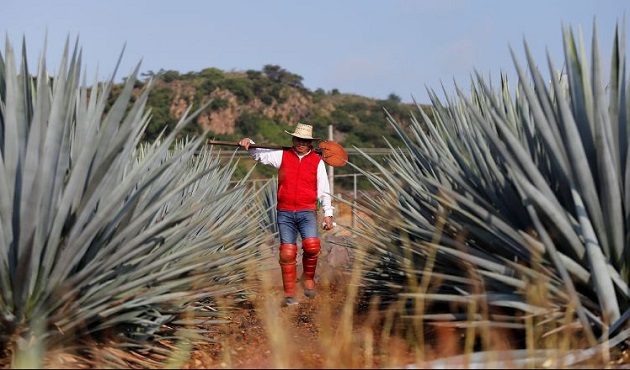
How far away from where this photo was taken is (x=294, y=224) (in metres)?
7.24

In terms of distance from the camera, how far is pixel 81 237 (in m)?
3.81

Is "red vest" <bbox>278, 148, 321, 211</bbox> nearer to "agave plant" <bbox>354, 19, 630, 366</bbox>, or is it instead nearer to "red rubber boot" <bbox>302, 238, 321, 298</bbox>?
"red rubber boot" <bbox>302, 238, 321, 298</bbox>

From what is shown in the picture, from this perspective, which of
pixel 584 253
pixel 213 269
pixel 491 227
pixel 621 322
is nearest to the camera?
pixel 621 322

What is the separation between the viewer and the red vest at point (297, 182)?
7129 millimetres

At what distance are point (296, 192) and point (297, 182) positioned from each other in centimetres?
9

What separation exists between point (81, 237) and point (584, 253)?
2269mm

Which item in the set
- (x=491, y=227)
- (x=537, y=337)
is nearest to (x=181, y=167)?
(x=491, y=227)

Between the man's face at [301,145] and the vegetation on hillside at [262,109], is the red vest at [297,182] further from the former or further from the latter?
the vegetation on hillside at [262,109]

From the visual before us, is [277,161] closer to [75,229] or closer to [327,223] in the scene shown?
[327,223]

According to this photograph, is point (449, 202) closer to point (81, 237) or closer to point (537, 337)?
point (537, 337)

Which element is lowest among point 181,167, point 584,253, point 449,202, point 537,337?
point 537,337

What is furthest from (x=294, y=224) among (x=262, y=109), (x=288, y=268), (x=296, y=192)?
(x=262, y=109)

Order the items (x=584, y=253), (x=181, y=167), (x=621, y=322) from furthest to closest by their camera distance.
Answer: (x=181, y=167), (x=584, y=253), (x=621, y=322)

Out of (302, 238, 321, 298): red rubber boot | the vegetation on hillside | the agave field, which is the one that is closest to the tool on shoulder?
(302, 238, 321, 298): red rubber boot
